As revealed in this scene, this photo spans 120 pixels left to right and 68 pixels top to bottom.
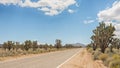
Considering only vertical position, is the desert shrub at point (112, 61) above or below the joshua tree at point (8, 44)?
below

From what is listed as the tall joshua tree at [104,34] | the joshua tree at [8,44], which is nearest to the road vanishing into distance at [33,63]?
the tall joshua tree at [104,34]

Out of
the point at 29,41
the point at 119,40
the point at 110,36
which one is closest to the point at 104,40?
the point at 110,36

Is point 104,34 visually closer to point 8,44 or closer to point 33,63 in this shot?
point 33,63

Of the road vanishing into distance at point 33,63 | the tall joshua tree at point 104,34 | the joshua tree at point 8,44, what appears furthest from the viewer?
the joshua tree at point 8,44

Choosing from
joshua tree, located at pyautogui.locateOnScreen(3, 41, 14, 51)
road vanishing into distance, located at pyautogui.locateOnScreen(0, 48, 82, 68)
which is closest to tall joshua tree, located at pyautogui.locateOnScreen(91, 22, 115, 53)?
road vanishing into distance, located at pyautogui.locateOnScreen(0, 48, 82, 68)

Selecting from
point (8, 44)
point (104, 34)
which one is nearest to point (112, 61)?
point (104, 34)

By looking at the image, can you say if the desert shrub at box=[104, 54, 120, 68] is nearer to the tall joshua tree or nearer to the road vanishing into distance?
the road vanishing into distance

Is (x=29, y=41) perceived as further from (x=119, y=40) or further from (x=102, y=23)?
(x=102, y=23)

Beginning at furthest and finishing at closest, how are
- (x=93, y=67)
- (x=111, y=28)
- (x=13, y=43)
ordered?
(x=13, y=43), (x=111, y=28), (x=93, y=67)

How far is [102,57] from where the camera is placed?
97.2 feet

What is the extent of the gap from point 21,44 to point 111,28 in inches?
1618

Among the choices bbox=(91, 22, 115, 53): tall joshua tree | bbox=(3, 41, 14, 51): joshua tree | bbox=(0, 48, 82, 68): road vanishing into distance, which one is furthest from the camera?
bbox=(3, 41, 14, 51): joshua tree

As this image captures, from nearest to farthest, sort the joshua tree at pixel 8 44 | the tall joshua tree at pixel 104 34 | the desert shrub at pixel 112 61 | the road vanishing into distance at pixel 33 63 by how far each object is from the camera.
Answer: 1. the desert shrub at pixel 112 61
2. the road vanishing into distance at pixel 33 63
3. the tall joshua tree at pixel 104 34
4. the joshua tree at pixel 8 44

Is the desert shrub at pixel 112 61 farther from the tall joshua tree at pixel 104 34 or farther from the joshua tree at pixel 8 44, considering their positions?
the joshua tree at pixel 8 44
